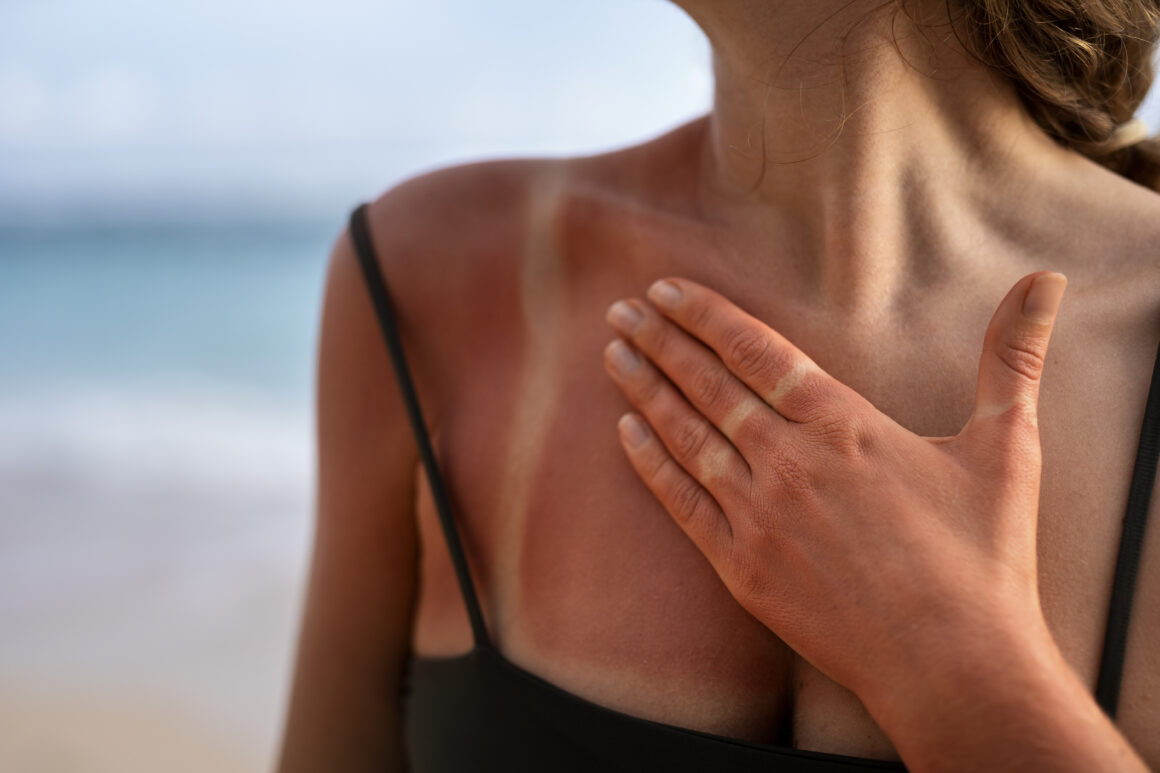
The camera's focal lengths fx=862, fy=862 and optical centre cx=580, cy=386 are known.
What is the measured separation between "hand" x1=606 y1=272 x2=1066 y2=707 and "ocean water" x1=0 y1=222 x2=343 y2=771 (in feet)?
8.66

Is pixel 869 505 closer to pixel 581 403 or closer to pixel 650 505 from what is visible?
pixel 650 505

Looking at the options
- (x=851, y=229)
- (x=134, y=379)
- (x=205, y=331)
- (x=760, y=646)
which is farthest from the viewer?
(x=205, y=331)

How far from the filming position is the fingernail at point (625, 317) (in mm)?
967

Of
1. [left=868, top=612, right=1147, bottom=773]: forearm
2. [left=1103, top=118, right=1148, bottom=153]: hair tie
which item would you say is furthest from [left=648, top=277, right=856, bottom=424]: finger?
[left=1103, top=118, right=1148, bottom=153]: hair tie

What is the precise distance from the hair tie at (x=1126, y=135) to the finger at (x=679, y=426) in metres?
0.63

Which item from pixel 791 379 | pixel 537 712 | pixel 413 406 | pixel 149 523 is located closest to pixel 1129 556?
pixel 791 379

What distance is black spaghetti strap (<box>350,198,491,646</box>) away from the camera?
96 centimetres

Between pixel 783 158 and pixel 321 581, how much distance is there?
81 cm

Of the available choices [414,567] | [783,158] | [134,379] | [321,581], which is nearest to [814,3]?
[783,158]

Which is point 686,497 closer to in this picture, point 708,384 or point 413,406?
point 708,384

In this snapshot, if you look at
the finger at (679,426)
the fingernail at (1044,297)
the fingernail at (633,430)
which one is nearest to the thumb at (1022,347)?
the fingernail at (1044,297)

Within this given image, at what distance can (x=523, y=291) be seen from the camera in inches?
42.3

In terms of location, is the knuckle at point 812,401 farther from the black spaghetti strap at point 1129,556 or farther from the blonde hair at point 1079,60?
the blonde hair at point 1079,60

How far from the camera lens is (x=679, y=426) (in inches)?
34.9
